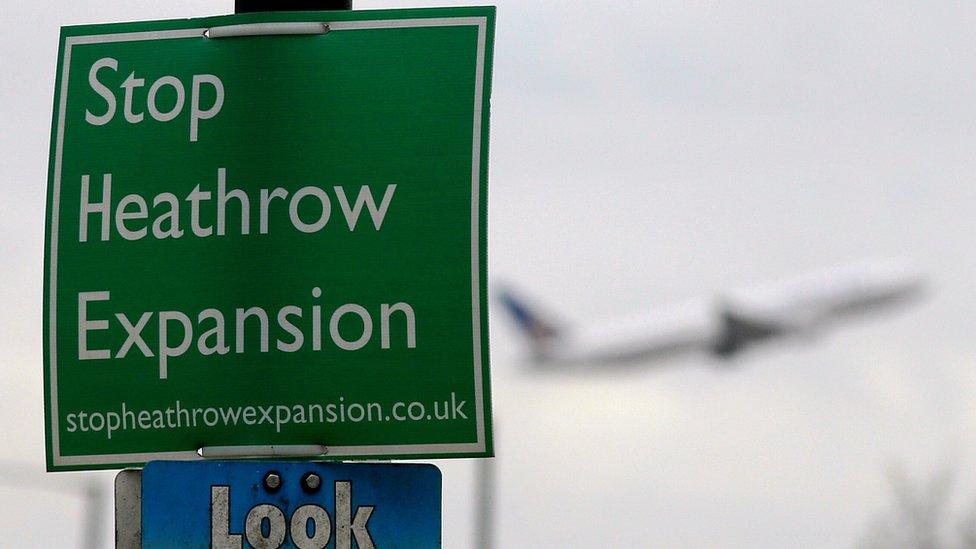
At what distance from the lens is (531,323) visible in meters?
103

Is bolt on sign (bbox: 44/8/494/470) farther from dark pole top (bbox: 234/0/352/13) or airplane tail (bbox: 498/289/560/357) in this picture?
airplane tail (bbox: 498/289/560/357)

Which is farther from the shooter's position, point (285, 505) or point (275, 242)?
point (275, 242)

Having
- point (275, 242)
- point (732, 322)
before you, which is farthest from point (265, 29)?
point (732, 322)

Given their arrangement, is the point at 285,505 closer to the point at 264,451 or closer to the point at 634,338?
the point at 264,451

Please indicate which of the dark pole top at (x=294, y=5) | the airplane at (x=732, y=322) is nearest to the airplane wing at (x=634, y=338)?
the airplane at (x=732, y=322)

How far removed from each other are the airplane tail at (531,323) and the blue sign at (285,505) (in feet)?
307

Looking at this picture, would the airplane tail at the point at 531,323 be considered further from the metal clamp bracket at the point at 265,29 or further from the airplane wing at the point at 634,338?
the metal clamp bracket at the point at 265,29

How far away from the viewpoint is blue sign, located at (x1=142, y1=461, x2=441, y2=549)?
208 inches

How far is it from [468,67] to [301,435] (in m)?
1.14

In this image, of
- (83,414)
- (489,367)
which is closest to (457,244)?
(489,367)

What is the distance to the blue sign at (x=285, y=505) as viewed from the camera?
5.28 m

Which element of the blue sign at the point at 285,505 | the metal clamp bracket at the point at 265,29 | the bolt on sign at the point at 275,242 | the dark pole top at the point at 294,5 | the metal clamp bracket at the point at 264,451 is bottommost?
the blue sign at the point at 285,505

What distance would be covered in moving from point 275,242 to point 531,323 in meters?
97.4

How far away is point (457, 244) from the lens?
18.3 ft
